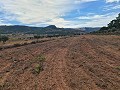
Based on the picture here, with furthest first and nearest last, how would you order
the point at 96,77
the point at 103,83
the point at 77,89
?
1. the point at 96,77
2. the point at 103,83
3. the point at 77,89

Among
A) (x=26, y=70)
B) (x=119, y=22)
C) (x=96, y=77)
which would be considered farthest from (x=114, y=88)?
(x=119, y=22)

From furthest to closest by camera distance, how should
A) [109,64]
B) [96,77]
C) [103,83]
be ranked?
1. [109,64]
2. [96,77]
3. [103,83]

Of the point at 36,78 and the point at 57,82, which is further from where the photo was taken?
the point at 36,78

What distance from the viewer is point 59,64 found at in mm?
17266

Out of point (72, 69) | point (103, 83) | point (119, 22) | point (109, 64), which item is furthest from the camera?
point (119, 22)

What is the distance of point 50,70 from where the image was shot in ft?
50.9

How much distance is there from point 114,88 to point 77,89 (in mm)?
1573

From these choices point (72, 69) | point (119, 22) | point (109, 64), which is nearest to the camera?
point (72, 69)

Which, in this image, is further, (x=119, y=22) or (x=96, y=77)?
(x=119, y=22)

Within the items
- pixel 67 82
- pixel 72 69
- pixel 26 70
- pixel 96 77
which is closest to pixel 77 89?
pixel 67 82

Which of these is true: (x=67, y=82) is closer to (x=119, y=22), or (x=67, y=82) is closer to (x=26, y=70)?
(x=26, y=70)

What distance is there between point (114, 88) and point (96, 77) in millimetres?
2056

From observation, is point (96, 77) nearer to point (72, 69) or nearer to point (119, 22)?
point (72, 69)

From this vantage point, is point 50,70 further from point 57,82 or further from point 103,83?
point 103,83
